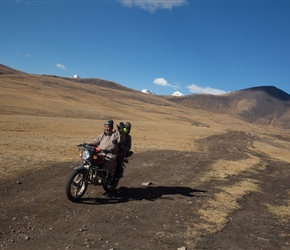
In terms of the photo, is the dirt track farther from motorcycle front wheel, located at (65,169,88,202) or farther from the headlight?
the headlight

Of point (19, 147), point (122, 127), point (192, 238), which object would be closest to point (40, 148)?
point (19, 147)

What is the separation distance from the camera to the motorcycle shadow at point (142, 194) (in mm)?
9746

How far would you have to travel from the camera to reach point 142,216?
859cm

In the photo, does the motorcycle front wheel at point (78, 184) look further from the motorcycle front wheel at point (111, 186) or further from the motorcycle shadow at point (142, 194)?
the motorcycle front wheel at point (111, 186)

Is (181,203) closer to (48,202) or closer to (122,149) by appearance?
(122,149)

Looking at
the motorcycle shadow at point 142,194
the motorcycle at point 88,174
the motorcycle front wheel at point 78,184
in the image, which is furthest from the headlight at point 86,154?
the motorcycle shadow at point 142,194

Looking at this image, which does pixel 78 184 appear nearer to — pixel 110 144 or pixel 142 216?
pixel 110 144

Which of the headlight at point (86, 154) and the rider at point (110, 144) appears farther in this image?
the rider at point (110, 144)

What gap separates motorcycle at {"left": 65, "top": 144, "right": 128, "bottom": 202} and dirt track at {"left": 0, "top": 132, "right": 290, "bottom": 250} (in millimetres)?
327

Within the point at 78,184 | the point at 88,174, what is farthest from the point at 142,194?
the point at 78,184

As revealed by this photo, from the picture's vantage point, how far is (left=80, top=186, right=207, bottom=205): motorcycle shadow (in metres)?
9.75

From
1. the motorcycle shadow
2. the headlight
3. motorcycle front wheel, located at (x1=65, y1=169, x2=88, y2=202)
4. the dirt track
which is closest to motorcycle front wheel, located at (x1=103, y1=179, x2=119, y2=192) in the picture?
the motorcycle shadow

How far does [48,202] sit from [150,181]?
532 centimetres

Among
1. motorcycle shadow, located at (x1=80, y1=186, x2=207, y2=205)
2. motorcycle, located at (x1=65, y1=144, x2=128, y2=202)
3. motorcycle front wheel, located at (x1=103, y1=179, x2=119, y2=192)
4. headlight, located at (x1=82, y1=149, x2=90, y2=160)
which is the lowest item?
motorcycle shadow, located at (x1=80, y1=186, x2=207, y2=205)
